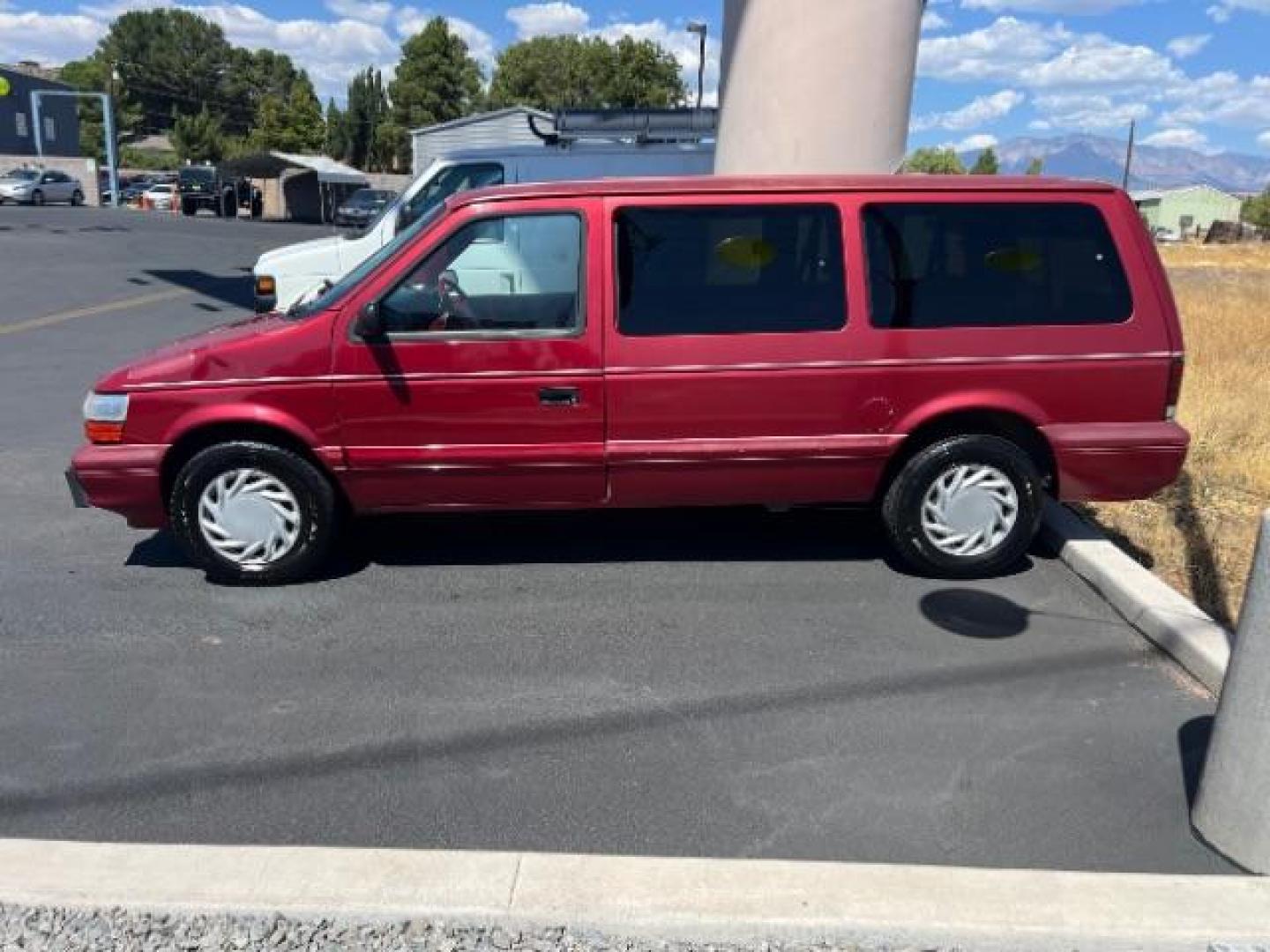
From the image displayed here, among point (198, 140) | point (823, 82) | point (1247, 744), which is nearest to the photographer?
point (1247, 744)

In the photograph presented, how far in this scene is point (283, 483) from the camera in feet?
15.7

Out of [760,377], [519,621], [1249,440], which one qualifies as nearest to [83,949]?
[519,621]

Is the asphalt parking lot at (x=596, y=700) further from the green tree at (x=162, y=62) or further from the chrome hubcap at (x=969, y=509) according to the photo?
the green tree at (x=162, y=62)

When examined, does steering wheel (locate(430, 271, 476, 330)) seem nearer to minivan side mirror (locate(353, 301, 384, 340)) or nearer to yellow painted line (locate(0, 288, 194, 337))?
minivan side mirror (locate(353, 301, 384, 340))

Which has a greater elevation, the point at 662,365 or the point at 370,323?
the point at 370,323

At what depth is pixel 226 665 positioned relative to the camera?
4.13 meters

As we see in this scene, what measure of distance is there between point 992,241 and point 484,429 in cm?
247

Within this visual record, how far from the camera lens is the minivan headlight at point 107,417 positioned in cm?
466

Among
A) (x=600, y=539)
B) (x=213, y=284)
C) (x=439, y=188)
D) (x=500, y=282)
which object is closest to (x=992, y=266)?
(x=500, y=282)

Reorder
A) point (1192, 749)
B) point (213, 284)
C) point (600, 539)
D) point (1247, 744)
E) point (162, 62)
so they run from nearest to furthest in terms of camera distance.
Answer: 1. point (1247, 744)
2. point (1192, 749)
3. point (600, 539)
4. point (213, 284)
5. point (162, 62)

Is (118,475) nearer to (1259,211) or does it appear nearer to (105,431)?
(105,431)

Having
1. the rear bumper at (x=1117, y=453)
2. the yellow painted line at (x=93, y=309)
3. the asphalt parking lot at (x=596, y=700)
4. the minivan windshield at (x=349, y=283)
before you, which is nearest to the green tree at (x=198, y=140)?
the yellow painted line at (x=93, y=309)

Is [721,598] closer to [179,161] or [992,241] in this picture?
[992,241]

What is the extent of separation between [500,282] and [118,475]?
191cm
